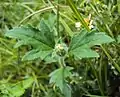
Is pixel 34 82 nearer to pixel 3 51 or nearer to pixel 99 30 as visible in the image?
pixel 3 51

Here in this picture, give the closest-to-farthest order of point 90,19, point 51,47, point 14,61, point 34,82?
point 51,47 → point 90,19 → point 34,82 → point 14,61

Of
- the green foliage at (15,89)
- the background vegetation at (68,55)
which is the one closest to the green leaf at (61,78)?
the background vegetation at (68,55)

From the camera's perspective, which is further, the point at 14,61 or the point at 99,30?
the point at 14,61

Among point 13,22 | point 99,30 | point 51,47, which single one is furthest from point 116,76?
point 13,22

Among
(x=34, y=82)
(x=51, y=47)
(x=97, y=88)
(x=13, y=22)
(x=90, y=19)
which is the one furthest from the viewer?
(x=13, y=22)

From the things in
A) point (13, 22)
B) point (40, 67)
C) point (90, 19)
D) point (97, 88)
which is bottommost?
point (97, 88)

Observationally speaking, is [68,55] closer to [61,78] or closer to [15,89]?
[61,78]

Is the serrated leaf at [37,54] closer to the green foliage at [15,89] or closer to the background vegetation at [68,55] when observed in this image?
the background vegetation at [68,55]

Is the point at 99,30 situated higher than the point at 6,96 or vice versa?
the point at 99,30
